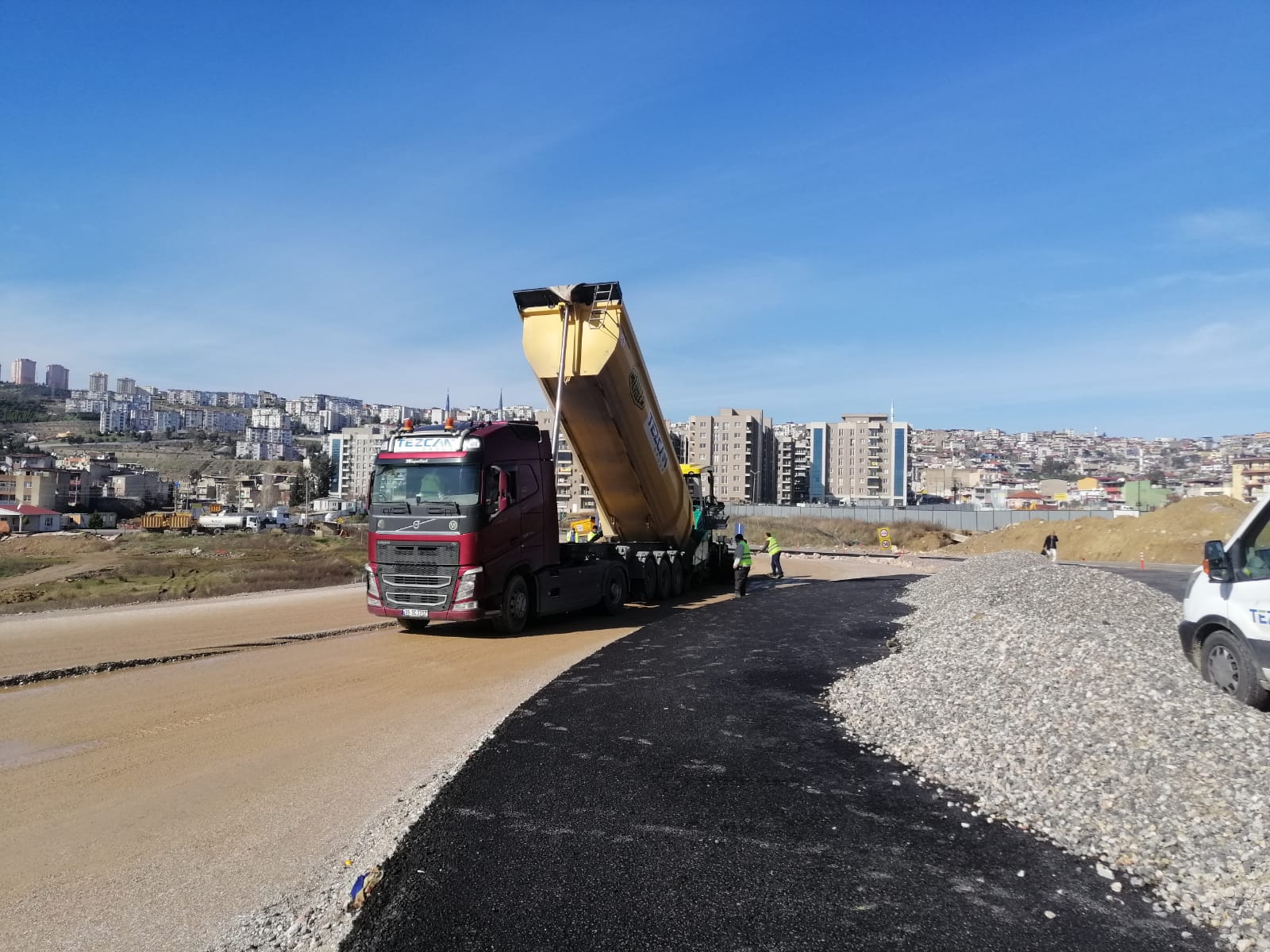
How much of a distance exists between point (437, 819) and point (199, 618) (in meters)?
11.7

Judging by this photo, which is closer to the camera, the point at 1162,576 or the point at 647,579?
the point at 647,579

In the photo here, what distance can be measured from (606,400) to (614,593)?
4.11m

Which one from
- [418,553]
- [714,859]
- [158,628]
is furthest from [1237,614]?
[158,628]

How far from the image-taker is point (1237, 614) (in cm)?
739

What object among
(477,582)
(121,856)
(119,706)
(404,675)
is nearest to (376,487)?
(477,582)

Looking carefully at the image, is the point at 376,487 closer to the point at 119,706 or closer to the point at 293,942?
the point at 119,706

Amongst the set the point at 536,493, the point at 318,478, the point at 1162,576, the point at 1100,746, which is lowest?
the point at 1162,576

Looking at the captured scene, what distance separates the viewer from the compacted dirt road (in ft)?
14.0

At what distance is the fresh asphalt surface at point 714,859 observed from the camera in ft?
12.4

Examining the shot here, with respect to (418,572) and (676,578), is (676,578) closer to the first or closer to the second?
(676,578)

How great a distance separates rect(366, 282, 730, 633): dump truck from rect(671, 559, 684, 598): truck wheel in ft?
3.63

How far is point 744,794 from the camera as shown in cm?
570

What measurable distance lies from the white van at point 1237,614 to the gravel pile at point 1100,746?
297mm

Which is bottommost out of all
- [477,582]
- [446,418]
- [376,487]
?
[477,582]
